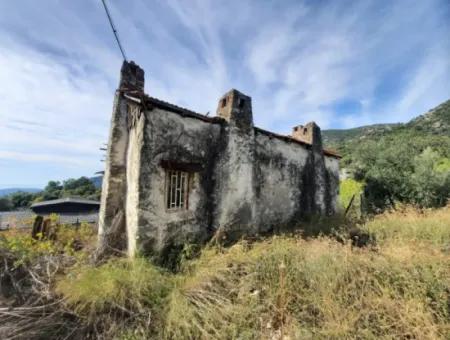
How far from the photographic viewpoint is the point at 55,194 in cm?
5441

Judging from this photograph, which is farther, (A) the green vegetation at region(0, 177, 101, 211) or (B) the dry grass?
(A) the green vegetation at region(0, 177, 101, 211)

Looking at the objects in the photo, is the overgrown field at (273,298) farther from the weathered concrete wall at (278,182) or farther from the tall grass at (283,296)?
the weathered concrete wall at (278,182)

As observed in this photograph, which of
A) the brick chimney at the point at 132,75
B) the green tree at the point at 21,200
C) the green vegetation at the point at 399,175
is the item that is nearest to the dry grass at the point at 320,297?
the brick chimney at the point at 132,75

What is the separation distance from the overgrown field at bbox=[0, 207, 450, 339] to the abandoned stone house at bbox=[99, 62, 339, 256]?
1.78 m

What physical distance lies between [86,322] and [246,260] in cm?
325

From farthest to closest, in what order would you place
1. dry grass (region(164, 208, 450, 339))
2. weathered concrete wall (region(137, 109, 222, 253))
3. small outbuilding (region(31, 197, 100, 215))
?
small outbuilding (region(31, 197, 100, 215)) < weathered concrete wall (region(137, 109, 222, 253)) < dry grass (region(164, 208, 450, 339))

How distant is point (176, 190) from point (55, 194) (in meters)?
59.2

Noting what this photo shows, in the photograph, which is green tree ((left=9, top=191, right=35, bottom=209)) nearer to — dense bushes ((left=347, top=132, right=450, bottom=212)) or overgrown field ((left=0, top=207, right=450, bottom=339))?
overgrown field ((left=0, top=207, right=450, bottom=339))

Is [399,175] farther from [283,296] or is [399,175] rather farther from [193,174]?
[283,296]

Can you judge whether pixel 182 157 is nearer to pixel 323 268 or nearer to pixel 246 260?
pixel 246 260

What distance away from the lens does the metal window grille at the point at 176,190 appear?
23.6ft

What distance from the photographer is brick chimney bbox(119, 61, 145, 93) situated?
31.3 feet

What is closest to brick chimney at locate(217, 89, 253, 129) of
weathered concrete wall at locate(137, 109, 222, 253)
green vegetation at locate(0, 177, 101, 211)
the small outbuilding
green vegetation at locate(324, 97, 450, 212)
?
weathered concrete wall at locate(137, 109, 222, 253)

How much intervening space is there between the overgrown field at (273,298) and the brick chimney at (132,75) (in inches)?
270
